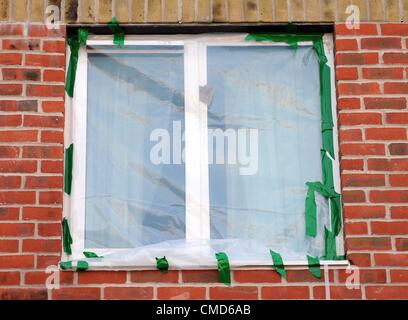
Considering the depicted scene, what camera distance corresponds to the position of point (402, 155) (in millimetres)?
5824

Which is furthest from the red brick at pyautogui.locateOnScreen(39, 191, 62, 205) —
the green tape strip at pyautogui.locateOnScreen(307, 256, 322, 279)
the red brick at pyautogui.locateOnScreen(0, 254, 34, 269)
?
the green tape strip at pyautogui.locateOnScreen(307, 256, 322, 279)

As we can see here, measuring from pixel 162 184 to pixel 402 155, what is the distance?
A: 1.44 metres

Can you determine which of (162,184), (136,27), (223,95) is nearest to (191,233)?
(162,184)

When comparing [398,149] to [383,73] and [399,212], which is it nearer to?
[399,212]

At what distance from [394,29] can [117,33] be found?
171 cm

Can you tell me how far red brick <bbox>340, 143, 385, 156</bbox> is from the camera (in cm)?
583

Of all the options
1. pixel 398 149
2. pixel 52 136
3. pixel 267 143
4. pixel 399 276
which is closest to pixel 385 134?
pixel 398 149

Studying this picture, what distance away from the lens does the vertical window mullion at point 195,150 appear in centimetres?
586

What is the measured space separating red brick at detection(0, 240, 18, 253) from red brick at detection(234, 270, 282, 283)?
1271 millimetres

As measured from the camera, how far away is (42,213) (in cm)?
570

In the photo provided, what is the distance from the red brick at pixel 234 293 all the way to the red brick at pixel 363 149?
0.99 m

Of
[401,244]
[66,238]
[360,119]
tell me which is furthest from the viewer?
[360,119]

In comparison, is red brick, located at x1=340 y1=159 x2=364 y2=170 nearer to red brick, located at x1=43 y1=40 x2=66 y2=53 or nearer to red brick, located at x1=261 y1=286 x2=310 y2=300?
red brick, located at x1=261 y1=286 x2=310 y2=300
